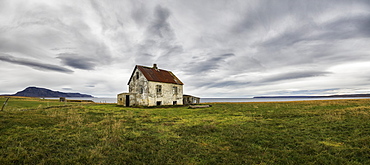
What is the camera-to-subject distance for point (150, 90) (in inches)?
1245

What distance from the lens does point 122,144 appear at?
7.51 metres

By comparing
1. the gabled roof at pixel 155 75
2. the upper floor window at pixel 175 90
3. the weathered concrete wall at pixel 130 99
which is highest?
the gabled roof at pixel 155 75

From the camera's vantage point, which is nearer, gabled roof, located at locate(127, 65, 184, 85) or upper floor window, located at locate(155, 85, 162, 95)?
gabled roof, located at locate(127, 65, 184, 85)

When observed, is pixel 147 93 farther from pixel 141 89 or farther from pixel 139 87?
pixel 139 87

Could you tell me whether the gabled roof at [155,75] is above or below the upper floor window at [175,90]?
above

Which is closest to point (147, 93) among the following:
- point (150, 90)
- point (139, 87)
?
point (150, 90)

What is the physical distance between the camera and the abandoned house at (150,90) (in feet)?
104

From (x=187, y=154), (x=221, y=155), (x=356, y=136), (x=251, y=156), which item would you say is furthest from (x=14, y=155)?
(x=356, y=136)

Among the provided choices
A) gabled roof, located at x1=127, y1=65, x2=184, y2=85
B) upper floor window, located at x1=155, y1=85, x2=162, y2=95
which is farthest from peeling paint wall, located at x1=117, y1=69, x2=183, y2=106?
gabled roof, located at x1=127, y1=65, x2=184, y2=85

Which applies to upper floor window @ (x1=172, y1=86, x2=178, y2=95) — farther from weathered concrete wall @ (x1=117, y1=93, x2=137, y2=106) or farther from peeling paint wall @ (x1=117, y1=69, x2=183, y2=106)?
weathered concrete wall @ (x1=117, y1=93, x2=137, y2=106)

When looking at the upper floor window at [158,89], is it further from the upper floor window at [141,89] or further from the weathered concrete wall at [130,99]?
the weathered concrete wall at [130,99]

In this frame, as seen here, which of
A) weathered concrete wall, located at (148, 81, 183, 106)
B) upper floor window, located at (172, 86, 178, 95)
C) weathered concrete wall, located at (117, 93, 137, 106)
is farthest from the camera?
upper floor window, located at (172, 86, 178, 95)

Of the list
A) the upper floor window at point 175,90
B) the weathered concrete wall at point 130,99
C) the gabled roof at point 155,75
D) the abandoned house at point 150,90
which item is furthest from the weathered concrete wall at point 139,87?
the upper floor window at point 175,90

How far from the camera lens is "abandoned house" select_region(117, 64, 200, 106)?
104 feet
